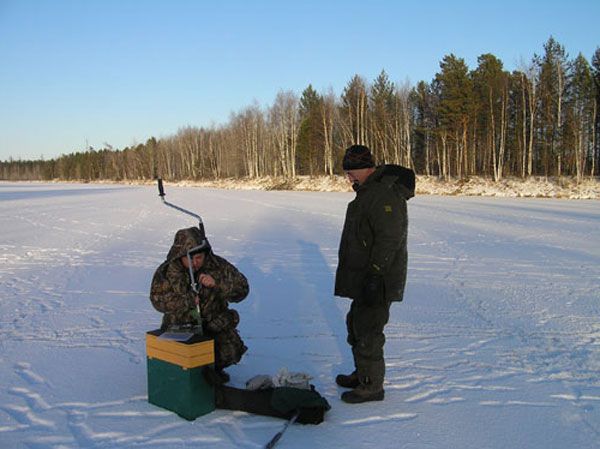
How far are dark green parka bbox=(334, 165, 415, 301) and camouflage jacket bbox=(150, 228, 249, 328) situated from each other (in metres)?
0.86

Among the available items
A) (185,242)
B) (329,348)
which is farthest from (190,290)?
(329,348)

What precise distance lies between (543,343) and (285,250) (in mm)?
6265

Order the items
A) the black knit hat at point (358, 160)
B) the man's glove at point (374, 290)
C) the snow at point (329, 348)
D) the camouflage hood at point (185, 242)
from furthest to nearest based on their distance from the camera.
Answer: the black knit hat at point (358, 160) → the camouflage hood at point (185, 242) → the man's glove at point (374, 290) → the snow at point (329, 348)

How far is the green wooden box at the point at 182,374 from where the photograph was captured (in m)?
3.01

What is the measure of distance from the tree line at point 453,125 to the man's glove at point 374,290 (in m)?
34.6

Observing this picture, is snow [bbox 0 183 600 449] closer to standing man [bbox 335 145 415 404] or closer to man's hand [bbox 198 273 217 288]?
standing man [bbox 335 145 415 404]

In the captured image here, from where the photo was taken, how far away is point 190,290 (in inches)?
131

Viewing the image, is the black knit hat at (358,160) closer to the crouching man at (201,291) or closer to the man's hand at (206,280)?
the crouching man at (201,291)

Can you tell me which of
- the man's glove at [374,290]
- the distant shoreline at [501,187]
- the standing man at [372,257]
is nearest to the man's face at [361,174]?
the standing man at [372,257]

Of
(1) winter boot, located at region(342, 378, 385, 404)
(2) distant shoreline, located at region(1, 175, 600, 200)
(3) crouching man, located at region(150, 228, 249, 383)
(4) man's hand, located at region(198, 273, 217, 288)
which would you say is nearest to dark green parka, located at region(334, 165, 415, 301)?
(1) winter boot, located at region(342, 378, 385, 404)

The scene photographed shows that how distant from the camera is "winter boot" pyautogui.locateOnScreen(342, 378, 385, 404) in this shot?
10.9ft

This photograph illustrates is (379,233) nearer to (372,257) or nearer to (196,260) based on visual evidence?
(372,257)

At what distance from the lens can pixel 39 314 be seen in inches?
222

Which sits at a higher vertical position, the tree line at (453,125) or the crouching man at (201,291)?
the tree line at (453,125)
